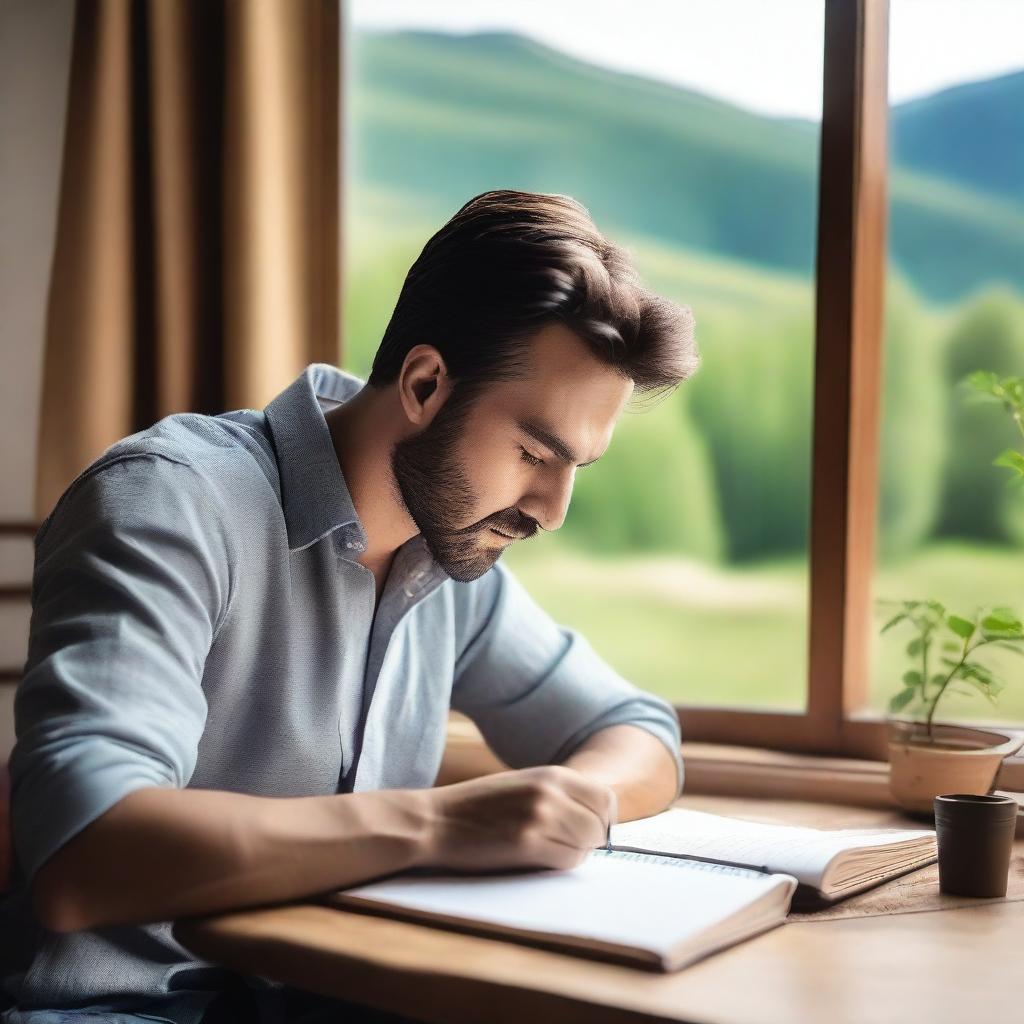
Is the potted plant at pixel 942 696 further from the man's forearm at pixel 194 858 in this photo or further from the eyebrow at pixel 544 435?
the man's forearm at pixel 194 858

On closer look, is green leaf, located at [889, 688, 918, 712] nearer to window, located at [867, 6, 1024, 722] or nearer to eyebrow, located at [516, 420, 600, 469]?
window, located at [867, 6, 1024, 722]

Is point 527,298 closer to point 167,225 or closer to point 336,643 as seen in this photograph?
point 336,643

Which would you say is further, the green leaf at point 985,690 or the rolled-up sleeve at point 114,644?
the green leaf at point 985,690

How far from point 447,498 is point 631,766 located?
401 millimetres

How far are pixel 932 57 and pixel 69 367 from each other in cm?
157

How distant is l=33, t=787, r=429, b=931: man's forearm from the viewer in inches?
35.8

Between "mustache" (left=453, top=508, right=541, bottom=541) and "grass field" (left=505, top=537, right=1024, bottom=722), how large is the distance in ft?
2.22

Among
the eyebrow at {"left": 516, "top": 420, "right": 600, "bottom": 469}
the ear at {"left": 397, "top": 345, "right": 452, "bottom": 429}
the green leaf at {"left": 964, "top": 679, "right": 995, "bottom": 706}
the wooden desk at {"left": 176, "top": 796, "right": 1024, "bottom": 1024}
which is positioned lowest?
the wooden desk at {"left": 176, "top": 796, "right": 1024, "bottom": 1024}

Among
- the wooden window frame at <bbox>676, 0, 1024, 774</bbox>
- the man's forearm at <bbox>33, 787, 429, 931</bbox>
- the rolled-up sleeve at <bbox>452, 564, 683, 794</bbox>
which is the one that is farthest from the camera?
the wooden window frame at <bbox>676, 0, 1024, 774</bbox>

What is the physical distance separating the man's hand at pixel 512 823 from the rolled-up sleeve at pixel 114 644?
0.76 ft

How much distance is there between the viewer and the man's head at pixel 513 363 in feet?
4.35

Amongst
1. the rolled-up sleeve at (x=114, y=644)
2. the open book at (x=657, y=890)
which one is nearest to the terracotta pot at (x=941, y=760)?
the open book at (x=657, y=890)

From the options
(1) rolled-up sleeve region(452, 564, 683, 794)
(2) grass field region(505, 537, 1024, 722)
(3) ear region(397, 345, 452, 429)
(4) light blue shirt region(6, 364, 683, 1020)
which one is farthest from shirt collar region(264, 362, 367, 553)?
(2) grass field region(505, 537, 1024, 722)

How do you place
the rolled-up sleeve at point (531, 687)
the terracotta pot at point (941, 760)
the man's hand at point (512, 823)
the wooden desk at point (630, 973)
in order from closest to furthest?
the wooden desk at point (630, 973)
the man's hand at point (512, 823)
the terracotta pot at point (941, 760)
the rolled-up sleeve at point (531, 687)
